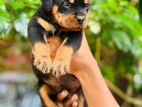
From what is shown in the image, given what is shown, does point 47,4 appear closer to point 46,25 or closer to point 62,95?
point 46,25

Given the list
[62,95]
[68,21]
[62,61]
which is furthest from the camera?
[62,95]

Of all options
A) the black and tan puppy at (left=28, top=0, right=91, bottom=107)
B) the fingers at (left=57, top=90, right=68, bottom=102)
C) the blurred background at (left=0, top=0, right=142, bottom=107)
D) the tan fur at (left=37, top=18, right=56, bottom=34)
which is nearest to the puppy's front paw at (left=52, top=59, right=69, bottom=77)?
the black and tan puppy at (left=28, top=0, right=91, bottom=107)

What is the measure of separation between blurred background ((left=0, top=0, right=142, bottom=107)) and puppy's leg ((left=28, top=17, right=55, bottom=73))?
23 cm

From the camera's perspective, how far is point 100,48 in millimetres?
3365

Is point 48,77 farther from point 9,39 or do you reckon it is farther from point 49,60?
point 9,39

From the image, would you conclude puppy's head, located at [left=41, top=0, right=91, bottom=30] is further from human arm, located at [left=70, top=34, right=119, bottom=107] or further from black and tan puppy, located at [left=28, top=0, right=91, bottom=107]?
human arm, located at [left=70, top=34, right=119, bottom=107]

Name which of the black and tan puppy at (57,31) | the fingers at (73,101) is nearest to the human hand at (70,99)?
the fingers at (73,101)

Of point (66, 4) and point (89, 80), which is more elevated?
point (66, 4)

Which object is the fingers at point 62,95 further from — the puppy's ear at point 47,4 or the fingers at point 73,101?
the puppy's ear at point 47,4

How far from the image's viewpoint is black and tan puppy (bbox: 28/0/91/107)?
1.83 meters

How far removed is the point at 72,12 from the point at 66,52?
194 millimetres

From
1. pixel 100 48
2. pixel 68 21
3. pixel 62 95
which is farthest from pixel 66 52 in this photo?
pixel 100 48

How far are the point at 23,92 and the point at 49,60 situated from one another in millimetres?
1814

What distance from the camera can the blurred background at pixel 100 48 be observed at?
2473 mm
